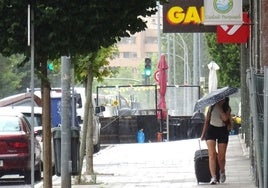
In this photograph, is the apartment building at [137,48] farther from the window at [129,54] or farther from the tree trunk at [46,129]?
the tree trunk at [46,129]

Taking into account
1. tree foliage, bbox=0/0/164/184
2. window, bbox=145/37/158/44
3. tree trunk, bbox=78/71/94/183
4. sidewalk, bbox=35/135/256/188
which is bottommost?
sidewalk, bbox=35/135/256/188

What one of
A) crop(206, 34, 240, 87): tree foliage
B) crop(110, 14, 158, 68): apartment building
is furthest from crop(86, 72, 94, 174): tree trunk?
crop(110, 14, 158, 68): apartment building

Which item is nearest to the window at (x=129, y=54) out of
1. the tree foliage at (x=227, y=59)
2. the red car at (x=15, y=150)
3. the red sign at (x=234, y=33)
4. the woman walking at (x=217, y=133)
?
the tree foliage at (x=227, y=59)

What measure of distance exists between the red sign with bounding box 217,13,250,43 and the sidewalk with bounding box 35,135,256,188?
2885 mm

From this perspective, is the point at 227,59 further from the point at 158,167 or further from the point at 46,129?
the point at 46,129

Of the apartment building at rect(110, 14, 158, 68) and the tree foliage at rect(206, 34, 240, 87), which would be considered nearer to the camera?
the tree foliage at rect(206, 34, 240, 87)

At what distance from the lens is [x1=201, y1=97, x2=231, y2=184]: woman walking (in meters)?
18.5

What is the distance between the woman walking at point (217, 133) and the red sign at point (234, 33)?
13.2 ft

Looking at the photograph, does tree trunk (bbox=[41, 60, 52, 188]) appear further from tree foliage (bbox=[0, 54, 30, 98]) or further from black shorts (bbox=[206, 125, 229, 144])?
tree foliage (bbox=[0, 54, 30, 98])

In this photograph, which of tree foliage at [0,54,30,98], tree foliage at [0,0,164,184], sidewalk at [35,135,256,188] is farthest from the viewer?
tree foliage at [0,54,30,98]

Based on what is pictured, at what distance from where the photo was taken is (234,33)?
892 inches

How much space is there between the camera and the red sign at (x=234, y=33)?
22531 mm

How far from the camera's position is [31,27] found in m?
12.2

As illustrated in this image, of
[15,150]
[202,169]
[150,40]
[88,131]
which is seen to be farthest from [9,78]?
[150,40]
